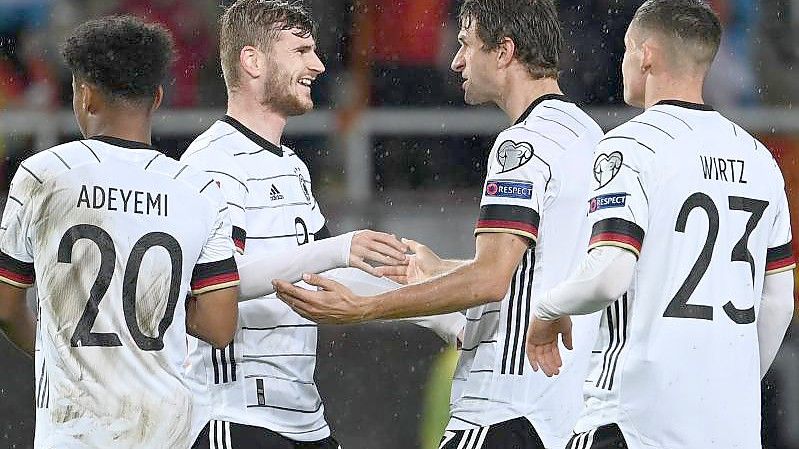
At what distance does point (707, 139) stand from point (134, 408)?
161 cm

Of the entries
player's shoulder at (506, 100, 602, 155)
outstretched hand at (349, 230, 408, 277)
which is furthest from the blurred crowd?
outstretched hand at (349, 230, 408, 277)

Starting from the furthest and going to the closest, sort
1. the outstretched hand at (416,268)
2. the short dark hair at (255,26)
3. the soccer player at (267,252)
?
the short dark hair at (255,26)
the outstretched hand at (416,268)
the soccer player at (267,252)

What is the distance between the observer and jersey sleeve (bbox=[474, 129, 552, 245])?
12.8 ft

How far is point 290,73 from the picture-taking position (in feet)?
14.8

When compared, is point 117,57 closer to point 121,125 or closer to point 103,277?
point 121,125

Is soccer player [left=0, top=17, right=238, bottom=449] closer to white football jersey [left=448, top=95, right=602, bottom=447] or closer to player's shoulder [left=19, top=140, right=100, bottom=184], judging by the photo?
player's shoulder [left=19, top=140, right=100, bottom=184]

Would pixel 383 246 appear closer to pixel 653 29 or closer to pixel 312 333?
pixel 312 333

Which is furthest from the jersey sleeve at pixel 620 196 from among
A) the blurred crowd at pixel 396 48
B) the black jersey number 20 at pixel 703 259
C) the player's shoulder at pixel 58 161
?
the blurred crowd at pixel 396 48

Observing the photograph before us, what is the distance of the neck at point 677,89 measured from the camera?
12.6ft

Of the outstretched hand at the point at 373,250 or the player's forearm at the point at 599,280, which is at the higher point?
the outstretched hand at the point at 373,250

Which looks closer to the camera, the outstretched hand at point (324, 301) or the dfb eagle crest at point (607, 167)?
the dfb eagle crest at point (607, 167)

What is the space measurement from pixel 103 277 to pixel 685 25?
1.68 metres

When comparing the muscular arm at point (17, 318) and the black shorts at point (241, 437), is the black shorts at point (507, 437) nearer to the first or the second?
the black shorts at point (241, 437)

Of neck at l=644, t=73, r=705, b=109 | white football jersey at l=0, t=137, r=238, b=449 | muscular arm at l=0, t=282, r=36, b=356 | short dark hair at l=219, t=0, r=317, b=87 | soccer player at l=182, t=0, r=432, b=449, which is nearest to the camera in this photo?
white football jersey at l=0, t=137, r=238, b=449
